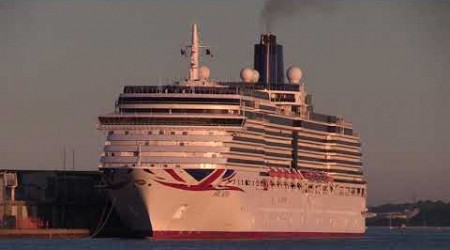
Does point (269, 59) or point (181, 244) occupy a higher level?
point (269, 59)

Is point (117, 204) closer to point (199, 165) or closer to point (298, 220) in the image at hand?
point (199, 165)

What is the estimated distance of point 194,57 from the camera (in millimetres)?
158375

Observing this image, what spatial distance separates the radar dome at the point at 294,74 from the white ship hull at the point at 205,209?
16.5 meters

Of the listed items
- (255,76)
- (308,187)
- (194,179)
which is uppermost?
(255,76)

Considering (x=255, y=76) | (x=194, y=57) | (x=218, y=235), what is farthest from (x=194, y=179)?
(x=255, y=76)

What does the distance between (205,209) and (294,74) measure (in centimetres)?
3196

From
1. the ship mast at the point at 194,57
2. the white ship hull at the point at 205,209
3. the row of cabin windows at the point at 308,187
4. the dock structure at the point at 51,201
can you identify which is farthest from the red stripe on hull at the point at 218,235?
the dock structure at the point at 51,201

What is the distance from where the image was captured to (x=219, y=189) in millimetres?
148500

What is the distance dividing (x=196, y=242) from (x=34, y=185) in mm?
36291

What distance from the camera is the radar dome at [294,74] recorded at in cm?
17675

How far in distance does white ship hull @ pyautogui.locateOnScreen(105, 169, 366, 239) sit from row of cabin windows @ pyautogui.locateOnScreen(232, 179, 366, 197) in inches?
11.9

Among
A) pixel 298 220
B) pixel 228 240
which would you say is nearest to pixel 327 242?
pixel 298 220

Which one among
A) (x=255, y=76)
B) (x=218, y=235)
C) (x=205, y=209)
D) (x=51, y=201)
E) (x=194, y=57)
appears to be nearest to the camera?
(x=205, y=209)

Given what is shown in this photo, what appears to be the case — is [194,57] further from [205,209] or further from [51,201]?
[51,201]
